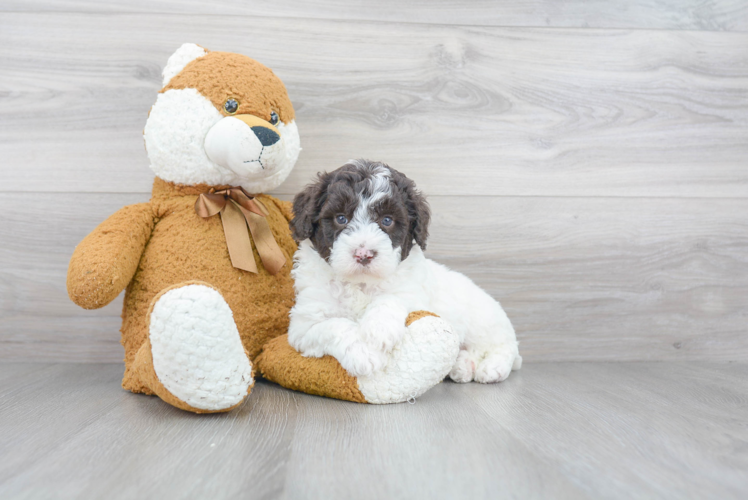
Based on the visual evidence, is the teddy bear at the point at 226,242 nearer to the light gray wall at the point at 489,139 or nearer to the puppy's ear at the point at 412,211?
the puppy's ear at the point at 412,211

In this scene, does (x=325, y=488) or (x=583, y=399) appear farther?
(x=583, y=399)

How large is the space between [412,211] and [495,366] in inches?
19.9

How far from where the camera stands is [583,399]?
130cm

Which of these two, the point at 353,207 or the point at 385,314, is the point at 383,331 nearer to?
the point at 385,314

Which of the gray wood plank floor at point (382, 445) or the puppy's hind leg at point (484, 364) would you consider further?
the puppy's hind leg at point (484, 364)

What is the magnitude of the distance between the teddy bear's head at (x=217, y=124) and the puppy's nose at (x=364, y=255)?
13.3 inches

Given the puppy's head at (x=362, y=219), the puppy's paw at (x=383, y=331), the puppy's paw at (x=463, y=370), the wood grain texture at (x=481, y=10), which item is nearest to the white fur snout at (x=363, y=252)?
the puppy's head at (x=362, y=219)

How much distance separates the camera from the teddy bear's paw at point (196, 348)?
3.23ft

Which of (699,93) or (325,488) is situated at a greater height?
(699,93)

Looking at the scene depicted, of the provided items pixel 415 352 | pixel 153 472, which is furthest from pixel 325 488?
pixel 415 352

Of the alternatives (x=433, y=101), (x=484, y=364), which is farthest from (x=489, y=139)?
(x=484, y=364)

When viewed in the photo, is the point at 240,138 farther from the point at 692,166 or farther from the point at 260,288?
the point at 692,166

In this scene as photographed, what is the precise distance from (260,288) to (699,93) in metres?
1.60

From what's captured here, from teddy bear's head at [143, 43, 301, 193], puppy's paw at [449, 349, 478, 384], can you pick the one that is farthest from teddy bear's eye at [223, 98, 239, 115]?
puppy's paw at [449, 349, 478, 384]
